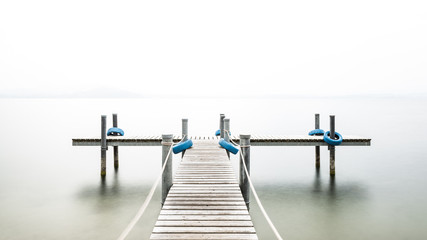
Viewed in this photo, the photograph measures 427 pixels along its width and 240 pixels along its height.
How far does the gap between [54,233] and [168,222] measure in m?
5.81

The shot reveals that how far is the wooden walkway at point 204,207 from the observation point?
516 cm

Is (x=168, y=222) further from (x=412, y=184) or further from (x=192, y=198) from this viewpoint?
(x=412, y=184)

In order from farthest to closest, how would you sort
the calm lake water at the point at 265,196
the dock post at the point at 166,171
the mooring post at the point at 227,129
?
the mooring post at the point at 227,129 → the calm lake water at the point at 265,196 → the dock post at the point at 166,171

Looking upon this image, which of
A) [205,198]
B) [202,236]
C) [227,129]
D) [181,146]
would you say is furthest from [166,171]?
[227,129]

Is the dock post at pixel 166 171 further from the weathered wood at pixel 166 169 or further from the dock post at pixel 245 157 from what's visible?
the dock post at pixel 245 157

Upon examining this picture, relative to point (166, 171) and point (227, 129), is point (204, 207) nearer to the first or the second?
point (166, 171)

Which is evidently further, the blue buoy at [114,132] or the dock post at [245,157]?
the blue buoy at [114,132]

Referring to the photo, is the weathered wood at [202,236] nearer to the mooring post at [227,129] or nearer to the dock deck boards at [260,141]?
the mooring post at [227,129]

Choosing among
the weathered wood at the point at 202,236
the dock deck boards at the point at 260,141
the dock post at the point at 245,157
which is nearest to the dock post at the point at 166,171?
the dock post at the point at 245,157

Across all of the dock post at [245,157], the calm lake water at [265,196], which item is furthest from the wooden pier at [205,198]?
the calm lake water at [265,196]

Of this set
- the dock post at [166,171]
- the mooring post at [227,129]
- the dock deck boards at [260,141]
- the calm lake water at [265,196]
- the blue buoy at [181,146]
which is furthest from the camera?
the dock deck boards at [260,141]

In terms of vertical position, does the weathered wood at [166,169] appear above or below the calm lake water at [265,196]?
above

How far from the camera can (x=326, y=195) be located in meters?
13.3

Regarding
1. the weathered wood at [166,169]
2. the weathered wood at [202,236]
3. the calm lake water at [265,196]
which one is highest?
the weathered wood at [166,169]
